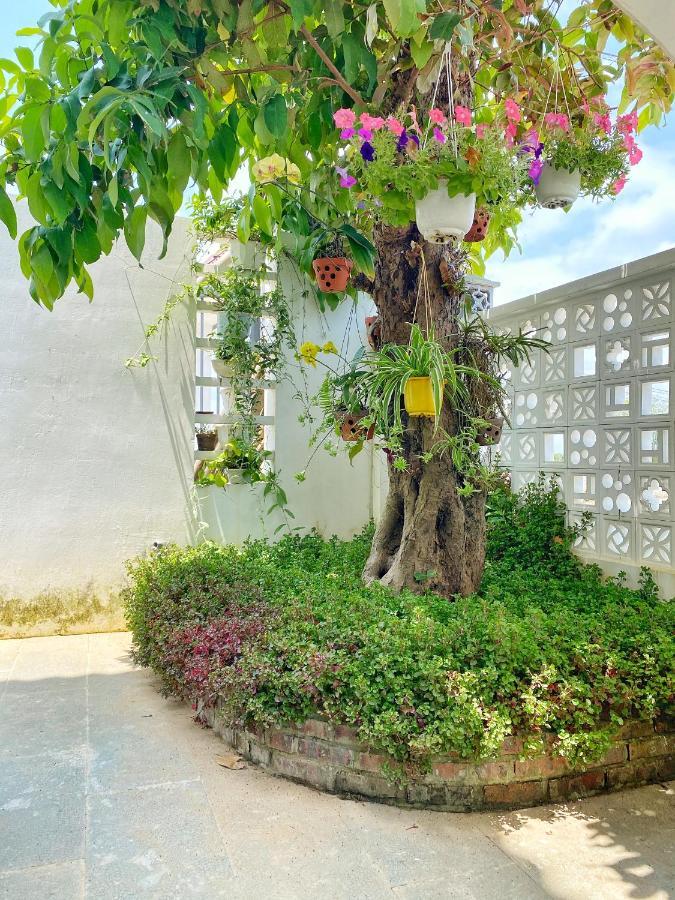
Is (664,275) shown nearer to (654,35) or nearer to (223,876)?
(654,35)

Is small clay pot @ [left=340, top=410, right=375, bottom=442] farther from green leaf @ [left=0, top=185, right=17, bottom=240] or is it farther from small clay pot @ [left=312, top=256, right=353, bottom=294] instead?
green leaf @ [left=0, top=185, right=17, bottom=240]

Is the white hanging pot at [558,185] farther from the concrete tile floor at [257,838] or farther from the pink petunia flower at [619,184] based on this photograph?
the concrete tile floor at [257,838]

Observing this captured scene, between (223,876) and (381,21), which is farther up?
(381,21)

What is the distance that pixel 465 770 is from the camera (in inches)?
92.1

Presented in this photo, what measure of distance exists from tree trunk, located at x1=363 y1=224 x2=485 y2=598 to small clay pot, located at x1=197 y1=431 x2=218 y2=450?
5.05 feet

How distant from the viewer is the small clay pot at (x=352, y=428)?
3755 mm

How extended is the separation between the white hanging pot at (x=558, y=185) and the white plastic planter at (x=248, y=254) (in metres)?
2.35

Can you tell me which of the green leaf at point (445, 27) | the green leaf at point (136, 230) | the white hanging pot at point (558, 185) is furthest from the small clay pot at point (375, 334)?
the green leaf at point (136, 230)

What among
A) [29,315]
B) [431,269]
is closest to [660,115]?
[431,269]

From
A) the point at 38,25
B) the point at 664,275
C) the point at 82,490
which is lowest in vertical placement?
the point at 82,490

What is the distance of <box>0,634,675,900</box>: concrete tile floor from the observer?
192 centimetres

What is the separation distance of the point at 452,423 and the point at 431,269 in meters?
0.80

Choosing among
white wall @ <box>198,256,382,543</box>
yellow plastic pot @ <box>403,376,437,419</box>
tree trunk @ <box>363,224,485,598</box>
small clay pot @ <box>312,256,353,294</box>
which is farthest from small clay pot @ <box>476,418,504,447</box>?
white wall @ <box>198,256,382,543</box>

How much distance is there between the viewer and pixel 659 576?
3.46 m
